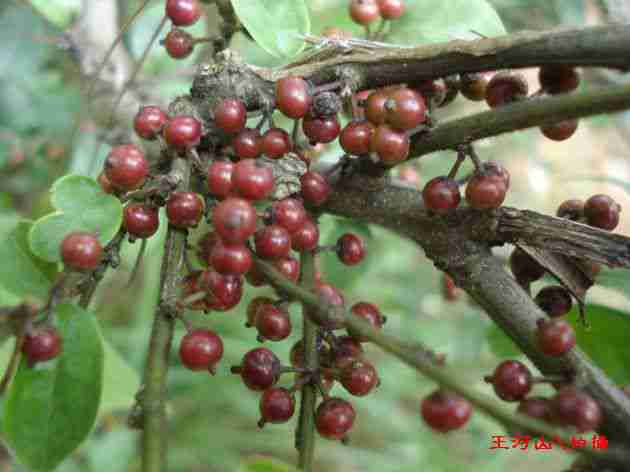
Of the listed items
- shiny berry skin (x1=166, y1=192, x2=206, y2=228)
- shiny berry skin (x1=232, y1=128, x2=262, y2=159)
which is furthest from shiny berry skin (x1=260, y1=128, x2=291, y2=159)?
shiny berry skin (x1=166, y1=192, x2=206, y2=228)

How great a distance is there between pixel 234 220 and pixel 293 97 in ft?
0.77

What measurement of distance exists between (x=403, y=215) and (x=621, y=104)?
0.40 m

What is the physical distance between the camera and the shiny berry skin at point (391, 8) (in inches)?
47.8

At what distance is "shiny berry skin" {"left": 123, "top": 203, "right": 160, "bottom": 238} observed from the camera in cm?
93

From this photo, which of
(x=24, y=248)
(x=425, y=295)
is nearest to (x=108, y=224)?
(x=24, y=248)

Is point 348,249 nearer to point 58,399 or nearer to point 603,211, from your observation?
point 603,211

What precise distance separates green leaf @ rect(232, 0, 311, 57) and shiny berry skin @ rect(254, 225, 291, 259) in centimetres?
35

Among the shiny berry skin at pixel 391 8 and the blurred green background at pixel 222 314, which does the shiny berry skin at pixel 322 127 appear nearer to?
the shiny berry skin at pixel 391 8

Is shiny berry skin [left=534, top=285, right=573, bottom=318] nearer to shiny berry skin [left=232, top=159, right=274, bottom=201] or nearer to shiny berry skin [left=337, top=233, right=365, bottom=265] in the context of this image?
shiny berry skin [left=337, top=233, right=365, bottom=265]

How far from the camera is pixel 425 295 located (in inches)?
111

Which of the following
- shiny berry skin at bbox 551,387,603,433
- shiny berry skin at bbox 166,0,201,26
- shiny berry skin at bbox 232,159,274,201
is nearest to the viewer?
shiny berry skin at bbox 551,387,603,433

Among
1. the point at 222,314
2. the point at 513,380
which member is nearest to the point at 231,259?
the point at 513,380

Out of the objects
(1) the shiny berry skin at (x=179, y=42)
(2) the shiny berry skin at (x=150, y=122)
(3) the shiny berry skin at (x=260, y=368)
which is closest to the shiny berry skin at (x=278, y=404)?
(3) the shiny berry skin at (x=260, y=368)

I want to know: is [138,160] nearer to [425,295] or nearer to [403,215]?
[403,215]
